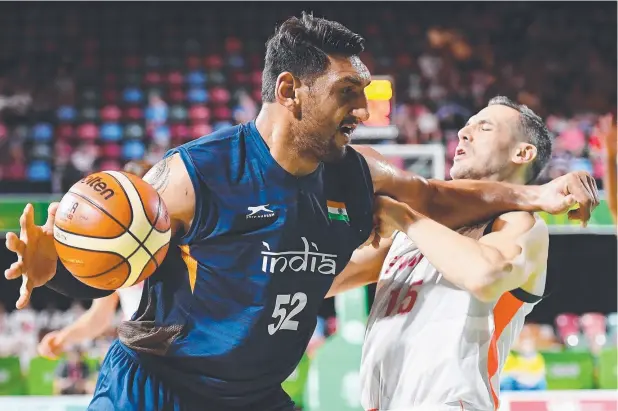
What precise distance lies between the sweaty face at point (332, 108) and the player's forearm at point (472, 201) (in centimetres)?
61

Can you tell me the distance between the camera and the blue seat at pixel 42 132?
11117 millimetres

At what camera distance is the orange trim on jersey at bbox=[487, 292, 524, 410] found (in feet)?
10.00

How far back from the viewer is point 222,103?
1151 cm

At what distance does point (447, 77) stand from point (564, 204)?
926 centimetres

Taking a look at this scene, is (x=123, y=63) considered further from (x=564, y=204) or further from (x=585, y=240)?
(x=564, y=204)

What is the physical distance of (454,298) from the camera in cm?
304

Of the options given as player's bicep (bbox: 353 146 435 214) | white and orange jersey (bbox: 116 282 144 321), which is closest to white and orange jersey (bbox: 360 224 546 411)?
player's bicep (bbox: 353 146 435 214)

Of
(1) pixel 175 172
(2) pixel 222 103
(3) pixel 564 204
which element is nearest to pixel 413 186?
(3) pixel 564 204

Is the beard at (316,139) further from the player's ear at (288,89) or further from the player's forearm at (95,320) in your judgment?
the player's forearm at (95,320)

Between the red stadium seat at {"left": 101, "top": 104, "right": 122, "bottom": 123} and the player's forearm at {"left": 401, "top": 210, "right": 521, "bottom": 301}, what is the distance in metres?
9.16

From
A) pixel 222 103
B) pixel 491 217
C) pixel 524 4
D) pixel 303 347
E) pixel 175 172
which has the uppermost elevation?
pixel 524 4

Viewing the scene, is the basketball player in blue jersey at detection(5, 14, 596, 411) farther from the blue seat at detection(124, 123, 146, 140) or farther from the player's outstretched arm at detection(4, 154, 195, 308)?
the blue seat at detection(124, 123, 146, 140)

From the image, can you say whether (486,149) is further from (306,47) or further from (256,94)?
(256,94)

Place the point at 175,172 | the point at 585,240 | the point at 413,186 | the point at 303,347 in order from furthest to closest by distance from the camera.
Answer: the point at 585,240
the point at 413,186
the point at 303,347
the point at 175,172
